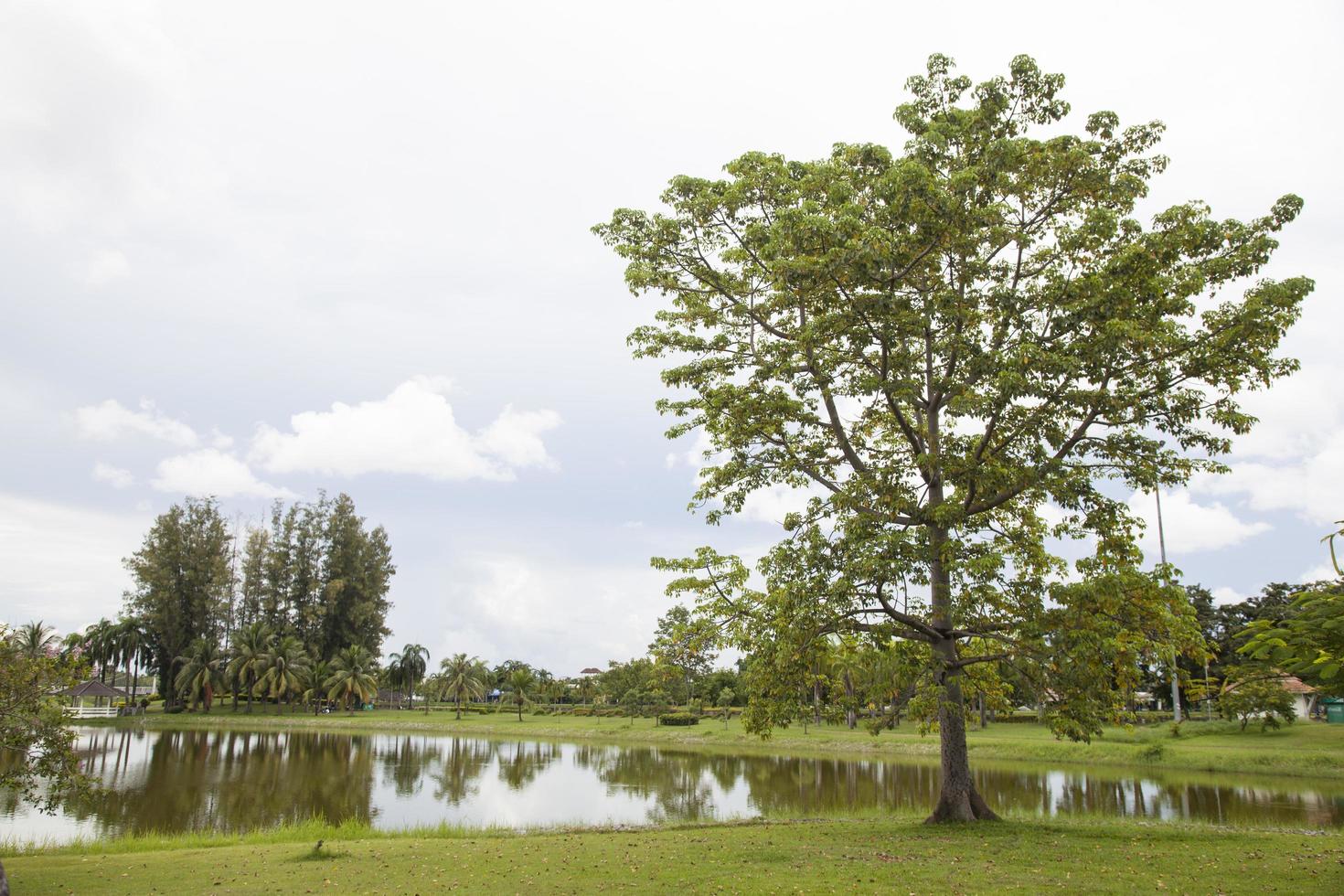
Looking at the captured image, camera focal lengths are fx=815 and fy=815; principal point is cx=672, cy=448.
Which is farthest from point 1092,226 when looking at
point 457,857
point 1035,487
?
point 457,857

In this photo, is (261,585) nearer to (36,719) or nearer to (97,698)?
(97,698)

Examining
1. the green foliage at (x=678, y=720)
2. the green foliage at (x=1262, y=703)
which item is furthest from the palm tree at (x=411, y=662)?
the green foliage at (x=1262, y=703)

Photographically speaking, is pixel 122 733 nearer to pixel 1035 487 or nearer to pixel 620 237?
pixel 620 237

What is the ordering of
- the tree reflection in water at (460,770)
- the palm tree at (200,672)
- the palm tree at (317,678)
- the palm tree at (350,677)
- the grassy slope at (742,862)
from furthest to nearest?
1. the palm tree at (350,677)
2. the palm tree at (317,678)
3. the palm tree at (200,672)
4. the tree reflection in water at (460,770)
5. the grassy slope at (742,862)

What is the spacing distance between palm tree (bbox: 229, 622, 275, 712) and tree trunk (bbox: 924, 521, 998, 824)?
71169 millimetres

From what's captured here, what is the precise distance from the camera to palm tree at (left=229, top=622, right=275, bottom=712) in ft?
237

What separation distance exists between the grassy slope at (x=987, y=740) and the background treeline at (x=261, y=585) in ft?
26.7

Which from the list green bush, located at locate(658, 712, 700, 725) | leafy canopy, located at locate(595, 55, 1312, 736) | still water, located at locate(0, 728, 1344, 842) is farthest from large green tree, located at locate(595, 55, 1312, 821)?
green bush, located at locate(658, 712, 700, 725)

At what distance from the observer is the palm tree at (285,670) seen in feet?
237

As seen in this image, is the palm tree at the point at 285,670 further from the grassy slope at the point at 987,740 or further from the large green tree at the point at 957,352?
the large green tree at the point at 957,352

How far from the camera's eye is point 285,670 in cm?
7288

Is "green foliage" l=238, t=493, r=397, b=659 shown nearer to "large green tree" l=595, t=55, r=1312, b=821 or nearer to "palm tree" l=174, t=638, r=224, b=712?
"palm tree" l=174, t=638, r=224, b=712

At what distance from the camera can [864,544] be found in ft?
46.6

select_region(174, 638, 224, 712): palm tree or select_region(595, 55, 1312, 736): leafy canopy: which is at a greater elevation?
select_region(595, 55, 1312, 736): leafy canopy
